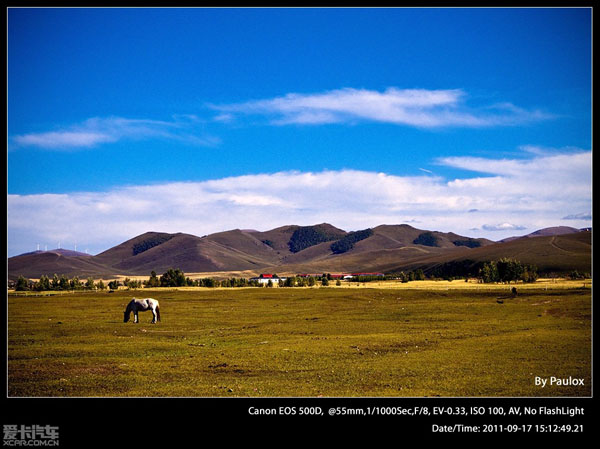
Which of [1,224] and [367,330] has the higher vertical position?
[1,224]

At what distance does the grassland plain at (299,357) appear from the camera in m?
18.3

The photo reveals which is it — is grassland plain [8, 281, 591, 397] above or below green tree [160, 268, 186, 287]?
above

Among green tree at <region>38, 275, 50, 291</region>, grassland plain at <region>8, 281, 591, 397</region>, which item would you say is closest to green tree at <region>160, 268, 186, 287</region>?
green tree at <region>38, 275, 50, 291</region>

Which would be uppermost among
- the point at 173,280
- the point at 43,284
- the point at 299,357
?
the point at 299,357

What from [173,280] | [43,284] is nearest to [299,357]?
[43,284]

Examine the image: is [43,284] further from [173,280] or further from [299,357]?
[299,357]

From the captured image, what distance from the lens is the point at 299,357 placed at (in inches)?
945

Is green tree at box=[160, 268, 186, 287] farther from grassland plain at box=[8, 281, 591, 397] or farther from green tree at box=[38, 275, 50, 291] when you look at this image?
grassland plain at box=[8, 281, 591, 397]

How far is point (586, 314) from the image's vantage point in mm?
41406

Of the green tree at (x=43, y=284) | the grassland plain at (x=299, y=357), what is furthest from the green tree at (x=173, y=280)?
the grassland plain at (x=299, y=357)

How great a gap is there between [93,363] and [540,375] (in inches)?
765

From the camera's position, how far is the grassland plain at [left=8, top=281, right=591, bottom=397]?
18281 millimetres

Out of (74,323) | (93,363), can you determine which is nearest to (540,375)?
(93,363)
